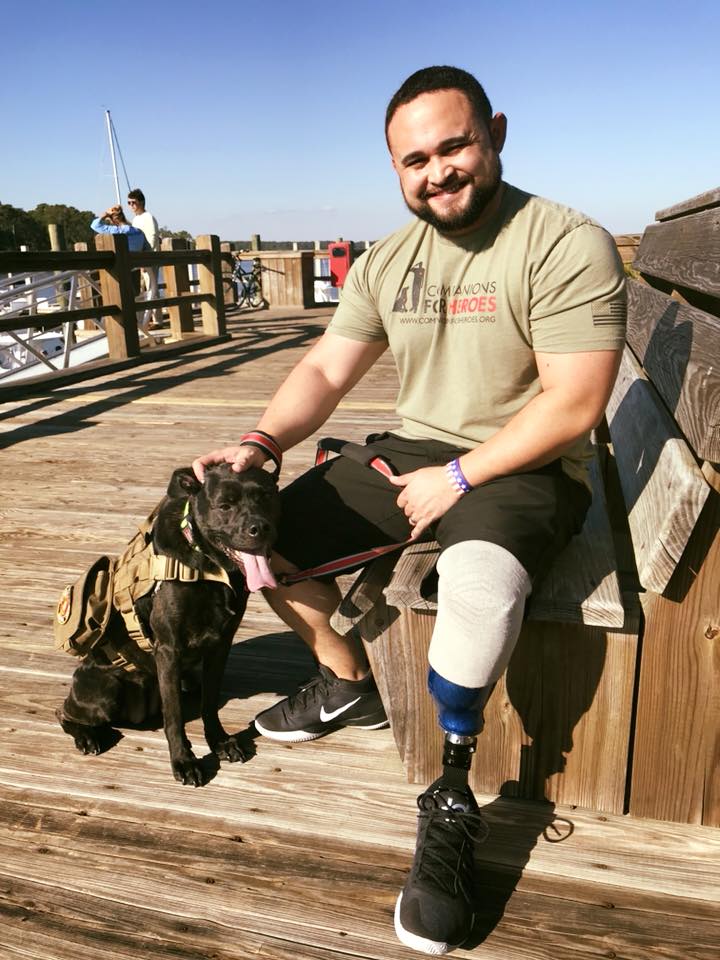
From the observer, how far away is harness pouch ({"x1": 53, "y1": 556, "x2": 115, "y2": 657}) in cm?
235

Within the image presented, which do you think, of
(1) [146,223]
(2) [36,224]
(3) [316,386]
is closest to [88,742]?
(3) [316,386]

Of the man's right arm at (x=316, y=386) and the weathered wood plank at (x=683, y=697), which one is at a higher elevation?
the man's right arm at (x=316, y=386)

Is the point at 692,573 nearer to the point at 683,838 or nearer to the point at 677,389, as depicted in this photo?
the point at 677,389

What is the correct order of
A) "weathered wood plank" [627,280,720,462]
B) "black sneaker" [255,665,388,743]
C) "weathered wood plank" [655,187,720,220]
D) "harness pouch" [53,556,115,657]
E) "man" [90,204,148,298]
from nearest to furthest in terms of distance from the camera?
"weathered wood plank" [627,280,720,462] < "harness pouch" [53,556,115,657] < "black sneaker" [255,665,388,743] < "weathered wood plank" [655,187,720,220] < "man" [90,204,148,298]

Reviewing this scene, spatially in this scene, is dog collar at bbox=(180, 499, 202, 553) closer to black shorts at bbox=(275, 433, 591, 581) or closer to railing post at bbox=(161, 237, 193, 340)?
black shorts at bbox=(275, 433, 591, 581)

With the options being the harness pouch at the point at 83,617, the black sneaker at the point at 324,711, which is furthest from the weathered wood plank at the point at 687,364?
the harness pouch at the point at 83,617

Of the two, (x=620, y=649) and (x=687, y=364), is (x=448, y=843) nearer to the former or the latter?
(x=620, y=649)

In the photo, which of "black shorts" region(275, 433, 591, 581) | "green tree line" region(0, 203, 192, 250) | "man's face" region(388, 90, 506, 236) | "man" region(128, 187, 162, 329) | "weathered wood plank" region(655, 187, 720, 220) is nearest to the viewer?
"black shorts" region(275, 433, 591, 581)

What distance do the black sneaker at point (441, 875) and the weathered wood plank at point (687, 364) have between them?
A: 105 centimetres

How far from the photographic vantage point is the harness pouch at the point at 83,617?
2350 mm

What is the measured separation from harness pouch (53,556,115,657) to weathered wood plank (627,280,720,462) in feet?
5.86

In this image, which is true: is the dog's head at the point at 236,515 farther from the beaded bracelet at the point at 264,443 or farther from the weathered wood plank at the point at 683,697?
the weathered wood plank at the point at 683,697

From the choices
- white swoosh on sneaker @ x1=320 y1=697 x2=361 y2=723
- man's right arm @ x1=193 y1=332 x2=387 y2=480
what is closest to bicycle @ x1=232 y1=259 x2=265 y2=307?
man's right arm @ x1=193 y1=332 x2=387 y2=480

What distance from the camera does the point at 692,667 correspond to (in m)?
1.91
